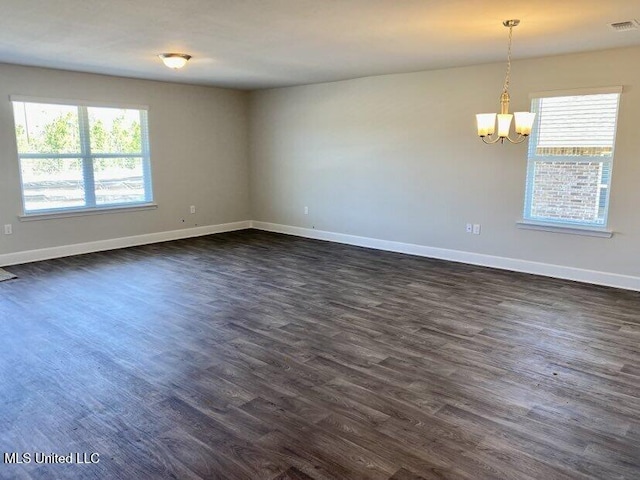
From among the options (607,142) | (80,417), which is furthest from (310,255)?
(80,417)

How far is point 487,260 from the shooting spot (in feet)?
19.2

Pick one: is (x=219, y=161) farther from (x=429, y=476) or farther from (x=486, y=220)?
(x=429, y=476)

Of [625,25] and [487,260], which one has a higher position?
[625,25]

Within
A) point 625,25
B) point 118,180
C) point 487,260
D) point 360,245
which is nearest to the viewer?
point 625,25

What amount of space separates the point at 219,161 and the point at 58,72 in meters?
2.69

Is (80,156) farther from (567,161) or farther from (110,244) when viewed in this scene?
(567,161)

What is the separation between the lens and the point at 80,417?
8.27 ft

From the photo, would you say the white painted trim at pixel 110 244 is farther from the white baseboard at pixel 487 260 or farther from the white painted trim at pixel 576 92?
the white painted trim at pixel 576 92

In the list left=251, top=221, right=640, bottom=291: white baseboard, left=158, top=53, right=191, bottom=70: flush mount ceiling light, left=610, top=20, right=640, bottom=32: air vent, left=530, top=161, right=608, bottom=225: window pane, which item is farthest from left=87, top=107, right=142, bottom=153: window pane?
left=610, top=20, right=640, bottom=32: air vent

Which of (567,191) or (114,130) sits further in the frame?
(114,130)

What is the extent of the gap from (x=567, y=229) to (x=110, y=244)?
19.4 ft

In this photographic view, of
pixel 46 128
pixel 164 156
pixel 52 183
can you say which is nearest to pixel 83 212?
pixel 52 183

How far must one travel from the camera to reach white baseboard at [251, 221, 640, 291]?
4.98m

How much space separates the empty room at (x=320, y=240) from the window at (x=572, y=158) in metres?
0.02
